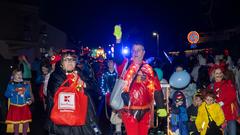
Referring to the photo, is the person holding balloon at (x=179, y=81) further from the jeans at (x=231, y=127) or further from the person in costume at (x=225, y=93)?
the jeans at (x=231, y=127)

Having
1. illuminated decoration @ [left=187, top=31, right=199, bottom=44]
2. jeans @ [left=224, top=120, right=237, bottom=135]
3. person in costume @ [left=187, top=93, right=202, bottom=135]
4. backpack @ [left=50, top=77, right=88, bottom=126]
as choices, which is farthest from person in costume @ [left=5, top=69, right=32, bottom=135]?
illuminated decoration @ [left=187, top=31, right=199, bottom=44]

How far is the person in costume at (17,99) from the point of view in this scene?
970 centimetres

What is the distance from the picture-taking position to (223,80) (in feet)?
28.0

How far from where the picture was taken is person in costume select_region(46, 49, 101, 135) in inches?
225

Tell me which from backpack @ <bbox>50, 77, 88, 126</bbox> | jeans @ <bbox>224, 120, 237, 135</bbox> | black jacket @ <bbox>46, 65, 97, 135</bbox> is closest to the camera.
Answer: backpack @ <bbox>50, 77, 88, 126</bbox>

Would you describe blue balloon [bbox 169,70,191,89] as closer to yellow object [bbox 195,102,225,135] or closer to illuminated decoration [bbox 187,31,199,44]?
yellow object [bbox 195,102,225,135]

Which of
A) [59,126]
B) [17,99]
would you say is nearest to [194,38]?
[17,99]

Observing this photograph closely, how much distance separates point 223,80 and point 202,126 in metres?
1.37

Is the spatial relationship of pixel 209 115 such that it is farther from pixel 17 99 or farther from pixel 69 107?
pixel 17 99

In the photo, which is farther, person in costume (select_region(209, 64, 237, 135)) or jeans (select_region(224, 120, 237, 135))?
jeans (select_region(224, 120, 237, 135))

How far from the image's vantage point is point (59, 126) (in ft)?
18.8

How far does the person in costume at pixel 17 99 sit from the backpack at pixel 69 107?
4245 millimetres

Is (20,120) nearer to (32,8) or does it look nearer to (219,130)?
(219,130)

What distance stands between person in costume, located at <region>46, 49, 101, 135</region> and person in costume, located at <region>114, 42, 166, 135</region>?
3.13 feet
